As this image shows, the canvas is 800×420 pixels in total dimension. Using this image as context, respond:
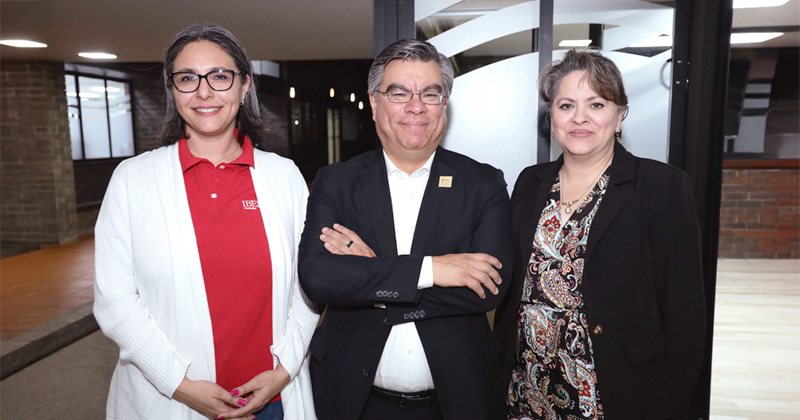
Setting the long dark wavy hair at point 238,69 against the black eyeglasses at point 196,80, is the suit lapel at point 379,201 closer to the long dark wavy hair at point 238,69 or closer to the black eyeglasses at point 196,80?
the long dark wavy hair at point 238,69

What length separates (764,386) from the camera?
11.4ft

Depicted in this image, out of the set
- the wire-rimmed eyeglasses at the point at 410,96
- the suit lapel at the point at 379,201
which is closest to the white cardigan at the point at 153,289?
the suit lapel at the point at 379,201

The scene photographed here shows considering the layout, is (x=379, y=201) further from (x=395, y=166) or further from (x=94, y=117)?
(x=94, y=117)

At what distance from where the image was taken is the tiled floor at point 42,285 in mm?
4656

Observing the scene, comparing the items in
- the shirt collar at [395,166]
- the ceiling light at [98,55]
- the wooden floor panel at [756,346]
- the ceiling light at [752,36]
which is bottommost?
the wooden floor panel at [756,346]

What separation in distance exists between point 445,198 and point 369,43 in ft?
17.3

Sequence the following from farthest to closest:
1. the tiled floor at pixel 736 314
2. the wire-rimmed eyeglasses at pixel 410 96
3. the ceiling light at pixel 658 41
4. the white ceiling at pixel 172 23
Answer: the white ceiling at pixel 172 23
the tiled floor at pixel 736 314
the ceiling light at pixel 658 41
the wire-rimmed eyeglasses at pixel 410 96

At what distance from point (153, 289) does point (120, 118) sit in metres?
12.1

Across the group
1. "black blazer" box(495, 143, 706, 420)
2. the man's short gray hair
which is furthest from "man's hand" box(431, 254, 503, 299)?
the man's short gray hair

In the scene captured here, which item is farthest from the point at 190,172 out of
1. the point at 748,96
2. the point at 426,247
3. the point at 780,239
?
the point at 748,96

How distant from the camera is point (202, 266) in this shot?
57.9 inches

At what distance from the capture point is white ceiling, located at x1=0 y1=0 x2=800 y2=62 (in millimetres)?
4488

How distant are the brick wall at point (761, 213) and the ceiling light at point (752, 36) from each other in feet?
6.17

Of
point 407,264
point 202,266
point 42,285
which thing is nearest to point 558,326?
point 407,264
